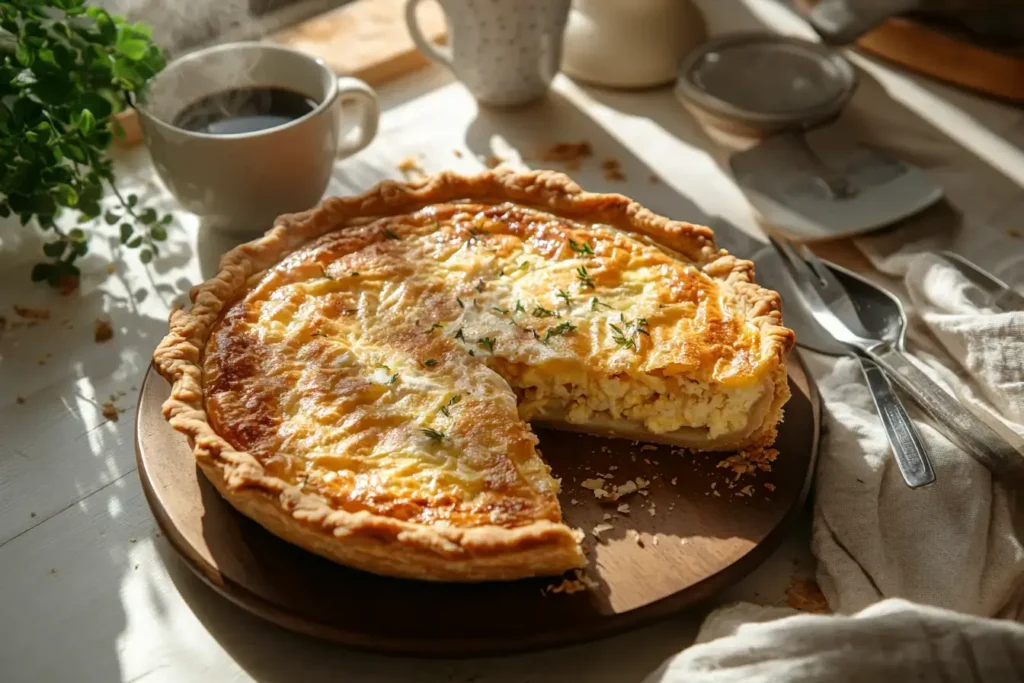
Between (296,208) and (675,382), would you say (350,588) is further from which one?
(296,208)

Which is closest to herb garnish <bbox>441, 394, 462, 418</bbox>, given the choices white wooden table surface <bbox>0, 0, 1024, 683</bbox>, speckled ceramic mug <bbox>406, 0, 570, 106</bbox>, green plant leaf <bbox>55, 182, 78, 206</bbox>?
white wooden table surface <bbox>0, 0, 1024, 683</bbox>

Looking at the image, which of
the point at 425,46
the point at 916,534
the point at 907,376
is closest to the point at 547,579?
the point at 916,534

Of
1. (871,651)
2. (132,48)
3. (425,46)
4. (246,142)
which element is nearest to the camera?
(871,651)

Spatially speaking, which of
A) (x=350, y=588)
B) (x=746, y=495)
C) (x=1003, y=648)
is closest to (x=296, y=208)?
(x=350, y=588)

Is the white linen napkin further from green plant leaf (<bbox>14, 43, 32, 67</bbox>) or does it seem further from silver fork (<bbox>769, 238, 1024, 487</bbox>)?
green plant leaf (<bbox>14, 43, 32, 67</bbox>)

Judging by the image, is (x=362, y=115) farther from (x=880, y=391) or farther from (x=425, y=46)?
(x=880, y=391)

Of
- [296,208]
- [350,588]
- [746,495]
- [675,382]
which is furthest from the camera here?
[296,208]

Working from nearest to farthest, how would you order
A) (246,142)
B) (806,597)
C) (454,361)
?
Result: (806,597) → (454,361) → (246,142)
